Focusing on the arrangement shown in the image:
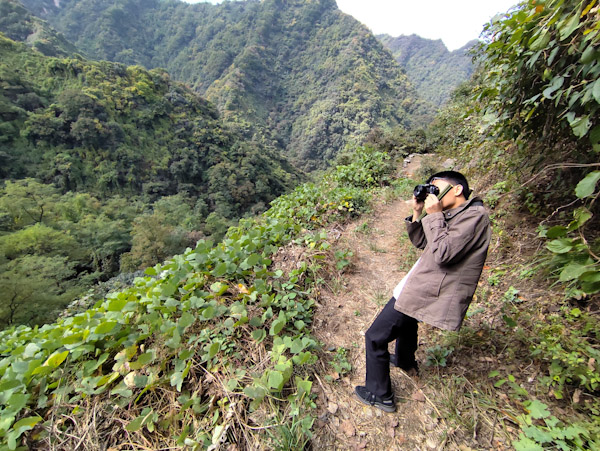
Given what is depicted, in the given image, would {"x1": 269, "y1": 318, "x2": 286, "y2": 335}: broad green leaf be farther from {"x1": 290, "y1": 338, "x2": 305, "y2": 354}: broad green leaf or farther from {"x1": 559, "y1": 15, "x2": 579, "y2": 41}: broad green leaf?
A: {"x1": 559, "y1": 15, "x2": 579, "y2": 41}: broad green leaf

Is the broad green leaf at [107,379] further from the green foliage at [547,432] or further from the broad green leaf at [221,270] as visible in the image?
the green foliage at [547,432]

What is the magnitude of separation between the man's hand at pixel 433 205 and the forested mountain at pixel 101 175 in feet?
61.2

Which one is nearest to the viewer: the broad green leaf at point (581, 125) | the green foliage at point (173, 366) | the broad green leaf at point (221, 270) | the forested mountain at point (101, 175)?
the broad green leaf at point (581, 125)

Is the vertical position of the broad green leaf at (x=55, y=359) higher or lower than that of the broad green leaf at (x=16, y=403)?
higher

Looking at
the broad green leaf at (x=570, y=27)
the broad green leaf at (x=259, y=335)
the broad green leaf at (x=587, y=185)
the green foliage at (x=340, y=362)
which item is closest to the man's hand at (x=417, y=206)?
the broad green leaf at (x=587, y=185)

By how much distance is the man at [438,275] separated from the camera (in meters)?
1.37

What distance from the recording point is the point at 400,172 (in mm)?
9492

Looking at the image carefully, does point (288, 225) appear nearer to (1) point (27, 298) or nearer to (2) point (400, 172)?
(2) point (400, 172)

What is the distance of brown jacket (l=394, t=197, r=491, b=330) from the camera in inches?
53.4

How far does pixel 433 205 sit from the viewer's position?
5.01ft

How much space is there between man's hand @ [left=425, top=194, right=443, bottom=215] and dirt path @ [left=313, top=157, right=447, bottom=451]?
1338mm

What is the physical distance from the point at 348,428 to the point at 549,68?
2601 millimetres

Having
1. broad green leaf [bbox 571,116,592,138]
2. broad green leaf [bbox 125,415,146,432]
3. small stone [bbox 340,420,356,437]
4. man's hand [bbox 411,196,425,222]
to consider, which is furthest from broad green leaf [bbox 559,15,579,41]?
broad green leaf [bbox 125,415,146,432]

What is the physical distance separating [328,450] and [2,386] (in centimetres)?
195
